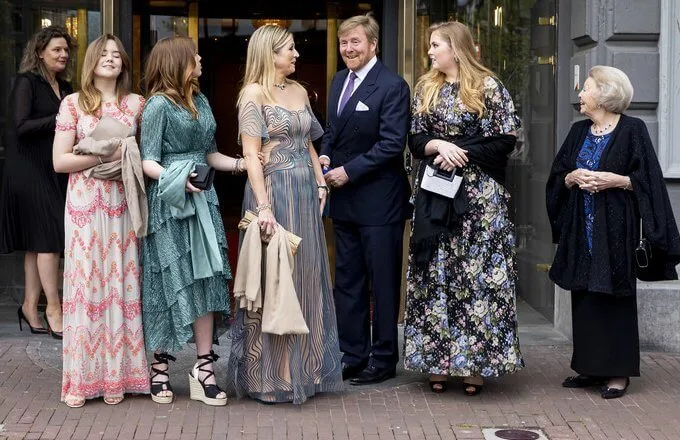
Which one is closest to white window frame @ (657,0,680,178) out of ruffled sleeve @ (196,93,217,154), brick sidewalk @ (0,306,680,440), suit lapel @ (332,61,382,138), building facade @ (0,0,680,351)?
building facade @ (0,0,680,351)

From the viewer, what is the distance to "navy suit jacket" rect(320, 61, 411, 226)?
683 centimetres

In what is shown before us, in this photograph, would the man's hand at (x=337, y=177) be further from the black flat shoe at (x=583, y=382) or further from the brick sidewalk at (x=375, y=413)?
the black flat shoe at (x=583, y=382)

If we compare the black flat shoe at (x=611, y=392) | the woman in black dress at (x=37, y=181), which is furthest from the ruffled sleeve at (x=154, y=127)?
the black flat shoe at (x=611, y=392)

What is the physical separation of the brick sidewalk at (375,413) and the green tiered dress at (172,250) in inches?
18.6

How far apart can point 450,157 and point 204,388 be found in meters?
1.85

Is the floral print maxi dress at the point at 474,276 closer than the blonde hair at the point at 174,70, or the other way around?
the blonde hair at the point at 174,70

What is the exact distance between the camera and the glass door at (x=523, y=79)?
28.8ft

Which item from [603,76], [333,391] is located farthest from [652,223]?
[333,391]

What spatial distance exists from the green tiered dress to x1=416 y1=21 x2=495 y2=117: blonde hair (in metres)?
1.22

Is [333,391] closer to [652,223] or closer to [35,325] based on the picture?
[652,223]

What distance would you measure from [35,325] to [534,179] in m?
3.78

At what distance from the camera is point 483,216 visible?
6.58 meters

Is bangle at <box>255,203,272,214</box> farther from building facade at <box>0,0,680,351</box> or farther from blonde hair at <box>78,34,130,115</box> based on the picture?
building facade at <box>0,0,680,351</box>

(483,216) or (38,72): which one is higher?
(38,72)
